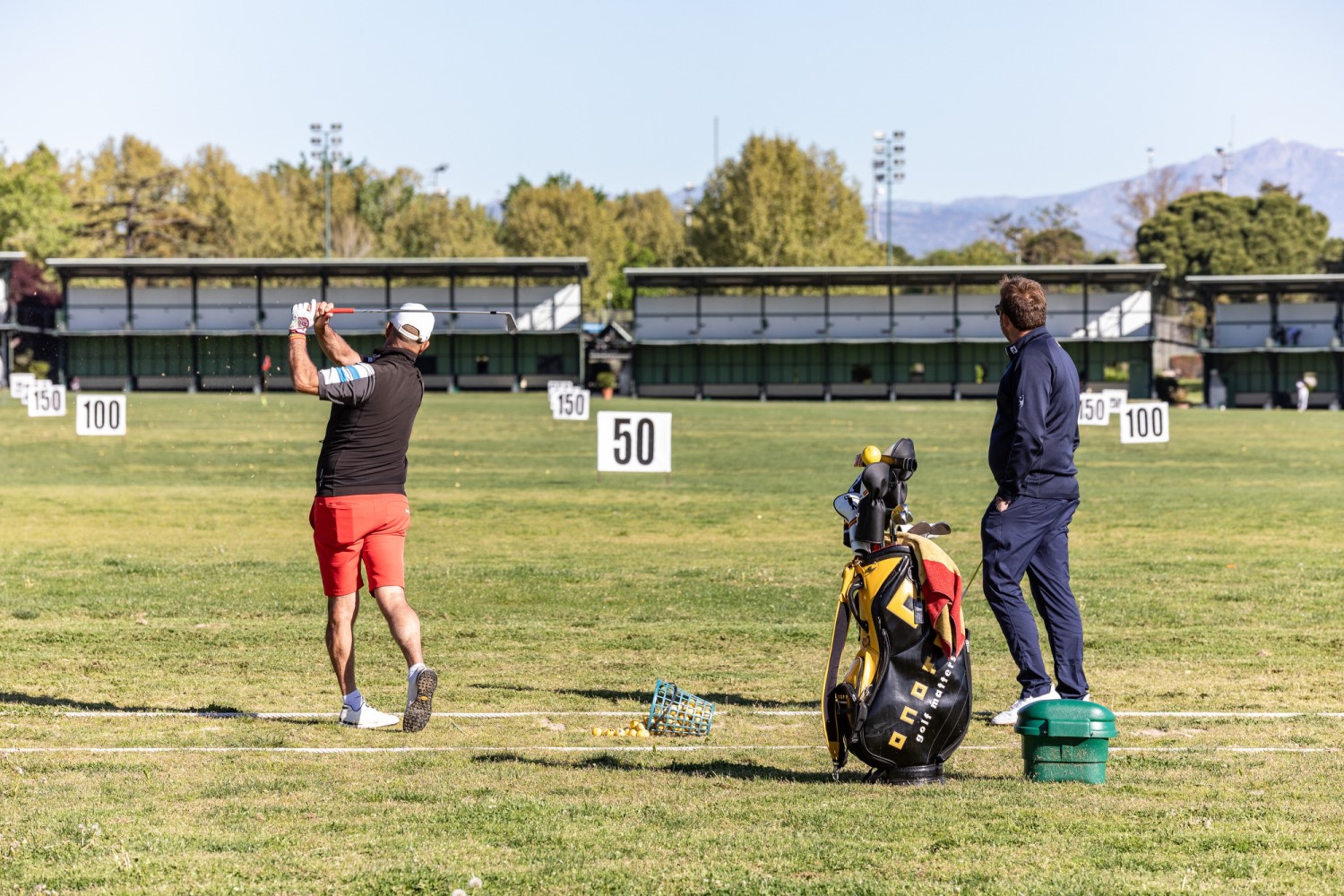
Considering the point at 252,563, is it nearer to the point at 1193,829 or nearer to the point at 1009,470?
the point at 1009,470

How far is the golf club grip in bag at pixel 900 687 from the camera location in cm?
696

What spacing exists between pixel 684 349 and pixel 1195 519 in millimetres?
72096

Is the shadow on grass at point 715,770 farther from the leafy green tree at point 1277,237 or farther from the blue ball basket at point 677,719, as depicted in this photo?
the leafy green tree at point 1277,237

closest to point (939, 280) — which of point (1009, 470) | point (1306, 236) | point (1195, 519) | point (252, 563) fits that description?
point (1306, 236)

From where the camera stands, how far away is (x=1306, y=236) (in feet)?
383

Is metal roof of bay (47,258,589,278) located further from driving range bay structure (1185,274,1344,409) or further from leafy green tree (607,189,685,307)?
driving range bay structure (1185,274,1344,409)

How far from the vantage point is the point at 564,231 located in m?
119

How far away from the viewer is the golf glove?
800 centimetres

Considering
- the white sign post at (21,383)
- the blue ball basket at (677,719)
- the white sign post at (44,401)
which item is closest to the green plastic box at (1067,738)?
the blue ball basket at (677,719)

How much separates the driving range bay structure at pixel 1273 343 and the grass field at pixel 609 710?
215 feet

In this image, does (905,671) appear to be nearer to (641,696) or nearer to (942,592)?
(942,592)

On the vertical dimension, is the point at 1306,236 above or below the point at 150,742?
above

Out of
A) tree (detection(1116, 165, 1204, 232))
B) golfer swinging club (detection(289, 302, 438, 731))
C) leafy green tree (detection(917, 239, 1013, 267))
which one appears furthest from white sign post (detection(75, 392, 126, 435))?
tree (detection(1116, 165, 1204, 232))

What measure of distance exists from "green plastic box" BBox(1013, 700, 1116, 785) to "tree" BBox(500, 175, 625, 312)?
356 feet
